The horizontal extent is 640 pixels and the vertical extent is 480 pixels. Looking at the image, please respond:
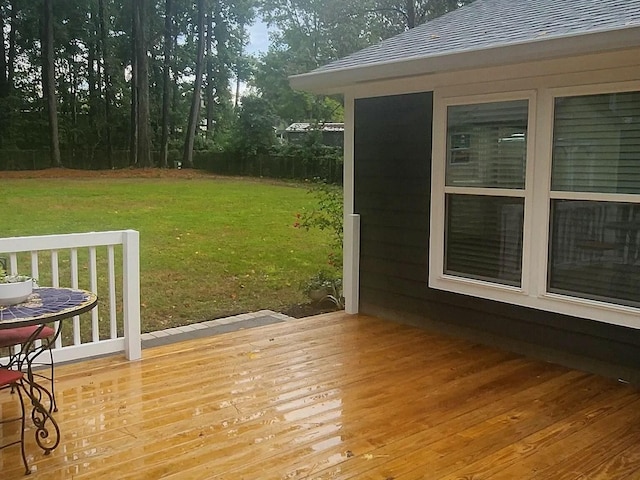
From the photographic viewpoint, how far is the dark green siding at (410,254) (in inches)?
171

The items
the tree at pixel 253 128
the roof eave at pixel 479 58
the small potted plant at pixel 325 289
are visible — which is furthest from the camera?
the tree at pixel 253 128

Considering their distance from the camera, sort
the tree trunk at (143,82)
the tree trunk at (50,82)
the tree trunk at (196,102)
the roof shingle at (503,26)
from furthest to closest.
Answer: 1. the tree trunk at (196,102)
2. the tree trunk at (143,82)
3. the tree trunk at (50,82)
4. the roof shingle at (503,26)

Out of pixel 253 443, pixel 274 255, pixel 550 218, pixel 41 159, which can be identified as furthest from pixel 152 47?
pixel 253 443

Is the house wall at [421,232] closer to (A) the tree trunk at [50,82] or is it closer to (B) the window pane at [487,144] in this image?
(B) the window pane at [487,144]

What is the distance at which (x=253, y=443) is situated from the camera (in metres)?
3.05

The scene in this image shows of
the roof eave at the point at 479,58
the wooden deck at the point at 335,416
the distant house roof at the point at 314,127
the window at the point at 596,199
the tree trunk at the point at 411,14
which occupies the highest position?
the tree trunk at the point at 411,14

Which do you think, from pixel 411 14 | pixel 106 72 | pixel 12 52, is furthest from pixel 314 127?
pixel 12 52

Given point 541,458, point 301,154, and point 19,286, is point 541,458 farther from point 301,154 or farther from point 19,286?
point 301,154

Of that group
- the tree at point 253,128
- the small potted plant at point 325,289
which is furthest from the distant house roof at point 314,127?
the small potted plant at point 325,289

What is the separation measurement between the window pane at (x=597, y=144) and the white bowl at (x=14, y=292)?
129 inches

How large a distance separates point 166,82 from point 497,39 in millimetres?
7230

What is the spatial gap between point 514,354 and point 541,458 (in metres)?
1.69

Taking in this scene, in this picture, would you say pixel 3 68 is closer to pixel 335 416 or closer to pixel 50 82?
pixel 50 82

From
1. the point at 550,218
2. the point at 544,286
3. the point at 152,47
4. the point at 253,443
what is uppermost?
the point at 152,47
